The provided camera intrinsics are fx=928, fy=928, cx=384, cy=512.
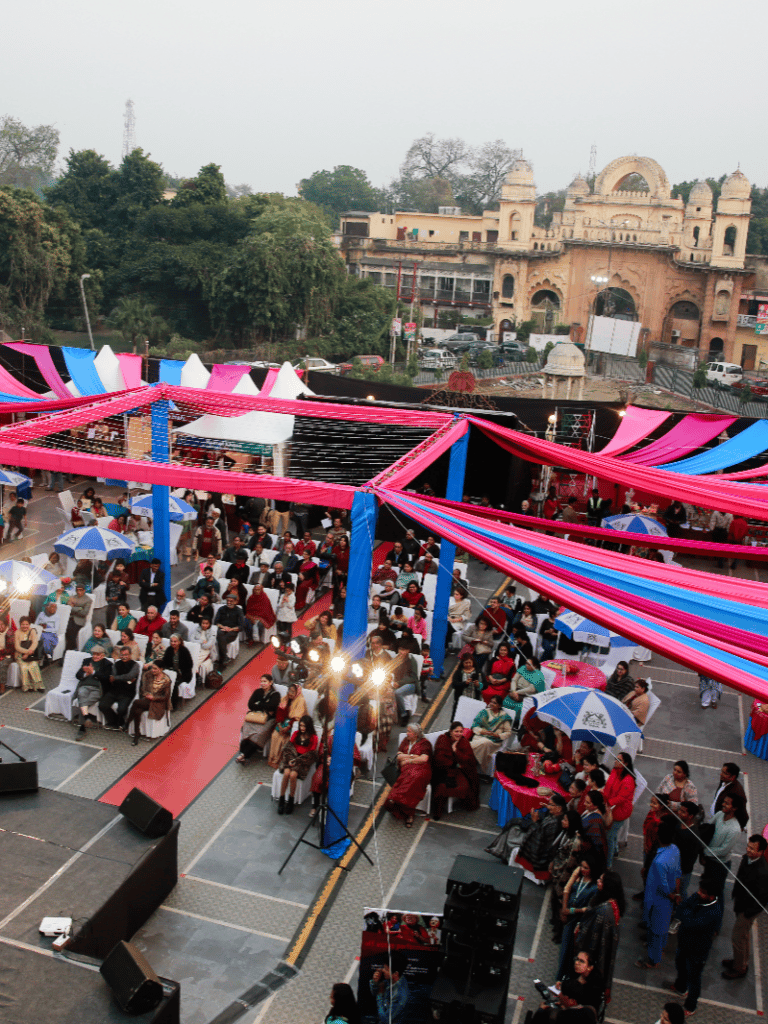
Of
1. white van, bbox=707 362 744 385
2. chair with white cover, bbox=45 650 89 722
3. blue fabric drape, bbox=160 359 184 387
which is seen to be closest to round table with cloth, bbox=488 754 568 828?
chair with white cover, bbox=45 650 89 722

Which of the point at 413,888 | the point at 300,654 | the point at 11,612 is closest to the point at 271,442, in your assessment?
the point at 300,654

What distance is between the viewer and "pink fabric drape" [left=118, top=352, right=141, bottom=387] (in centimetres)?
1959

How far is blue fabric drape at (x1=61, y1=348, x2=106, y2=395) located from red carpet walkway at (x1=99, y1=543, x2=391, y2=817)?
9525 millimetres

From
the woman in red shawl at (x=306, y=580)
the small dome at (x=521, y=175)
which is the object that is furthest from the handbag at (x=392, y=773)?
the small dome at (x=521, y=175)

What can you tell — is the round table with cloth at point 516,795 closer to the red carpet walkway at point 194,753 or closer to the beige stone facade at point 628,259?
the red carpet walkway at point 194,753

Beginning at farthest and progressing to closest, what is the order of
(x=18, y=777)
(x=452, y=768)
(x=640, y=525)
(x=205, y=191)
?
(x=205, y=191), (x=640, y=525), (x=452, y=768), (x=18, y=777)

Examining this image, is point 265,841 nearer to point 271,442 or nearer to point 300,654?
point 300,654

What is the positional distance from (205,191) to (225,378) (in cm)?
3054

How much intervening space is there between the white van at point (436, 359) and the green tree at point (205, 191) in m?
13.1

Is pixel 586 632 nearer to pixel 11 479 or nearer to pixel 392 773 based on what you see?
pixel 392 773

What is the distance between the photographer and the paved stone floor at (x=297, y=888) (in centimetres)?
684

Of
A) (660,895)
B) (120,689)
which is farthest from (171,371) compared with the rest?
(660,895)

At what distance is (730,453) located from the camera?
1565cm

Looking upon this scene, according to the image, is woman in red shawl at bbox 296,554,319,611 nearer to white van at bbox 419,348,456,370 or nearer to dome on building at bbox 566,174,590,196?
white van at bbox 419,348,456,370
